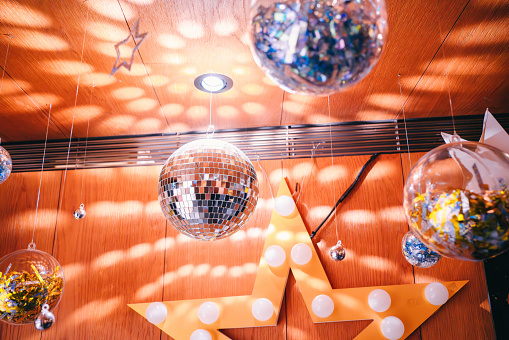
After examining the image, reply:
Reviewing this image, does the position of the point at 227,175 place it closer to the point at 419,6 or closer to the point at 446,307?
the point at 419,6

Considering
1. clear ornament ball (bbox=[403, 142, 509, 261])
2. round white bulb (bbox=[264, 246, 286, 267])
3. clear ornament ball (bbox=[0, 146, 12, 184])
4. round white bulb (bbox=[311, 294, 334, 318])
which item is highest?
clear ornament ball (bbox=[0, 146, 12, 184])

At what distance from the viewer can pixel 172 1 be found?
89.6 inches

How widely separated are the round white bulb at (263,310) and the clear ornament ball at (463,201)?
2345 millimetres

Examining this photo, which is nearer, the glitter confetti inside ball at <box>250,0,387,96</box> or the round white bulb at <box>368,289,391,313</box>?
the glitter confetti inside ball at <box>250,0,387,96</box>

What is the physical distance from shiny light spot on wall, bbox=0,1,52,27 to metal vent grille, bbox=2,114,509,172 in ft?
5.91

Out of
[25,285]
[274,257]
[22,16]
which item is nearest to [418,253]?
[274,257]

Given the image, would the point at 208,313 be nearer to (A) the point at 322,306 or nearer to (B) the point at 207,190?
(A) the point at 322,306

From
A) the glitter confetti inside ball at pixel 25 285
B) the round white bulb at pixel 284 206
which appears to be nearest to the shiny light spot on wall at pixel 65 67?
the glitter confetti inside ball at pixel 25 285

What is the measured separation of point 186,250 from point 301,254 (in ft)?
3.74

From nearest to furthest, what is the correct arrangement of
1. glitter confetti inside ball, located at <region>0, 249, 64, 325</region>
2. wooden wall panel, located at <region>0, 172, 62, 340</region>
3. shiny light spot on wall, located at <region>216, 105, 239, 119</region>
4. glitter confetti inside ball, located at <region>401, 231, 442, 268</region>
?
1. glitter confetti inside ball, located at <region>0, 249, 64, 325</region>
2. glitter confetti inside ball, located at <region>401, 231, 442, 268</region>
3. shiny light spot on wall, located at <region>216, 105, 239, 119</region>
4. wooden wall panel, located at <region>0, 172, 62, 340</region>

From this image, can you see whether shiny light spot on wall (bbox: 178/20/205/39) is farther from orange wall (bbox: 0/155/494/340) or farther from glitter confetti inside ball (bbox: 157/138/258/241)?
orange wall (bbox: 0/155/494/340)

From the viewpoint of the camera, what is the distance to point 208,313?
11.1 feet

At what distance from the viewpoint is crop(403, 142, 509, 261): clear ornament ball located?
1.17 m

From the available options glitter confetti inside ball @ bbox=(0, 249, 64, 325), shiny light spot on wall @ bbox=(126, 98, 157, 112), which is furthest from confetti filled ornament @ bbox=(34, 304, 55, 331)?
shiny light spot on wall @ bbox=(126, 98, 157, 112)
